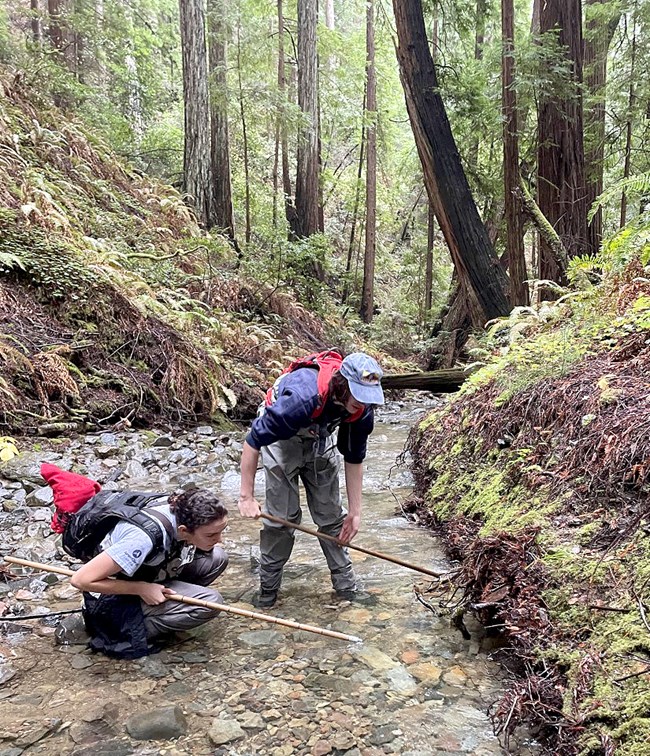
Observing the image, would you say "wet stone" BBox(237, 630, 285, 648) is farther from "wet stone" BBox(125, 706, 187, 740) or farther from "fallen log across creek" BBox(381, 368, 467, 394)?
"fallen log across creek" BBox(381, 368, 467, 394)

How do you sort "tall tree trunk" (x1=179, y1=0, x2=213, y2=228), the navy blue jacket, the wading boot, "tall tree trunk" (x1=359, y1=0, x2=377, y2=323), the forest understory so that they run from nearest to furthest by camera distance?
the navy blue jacket → the wading boot → the forest understory → "tall tree trunk" (x1=179, y1=0, x2=213, y2=228) → "tall tree trunk" (x1=359, y1=0, x2=377, y2=323)

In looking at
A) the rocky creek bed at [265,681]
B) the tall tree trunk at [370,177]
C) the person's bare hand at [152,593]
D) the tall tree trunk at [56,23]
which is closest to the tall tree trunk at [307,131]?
the tall tree trunk at [370,177]

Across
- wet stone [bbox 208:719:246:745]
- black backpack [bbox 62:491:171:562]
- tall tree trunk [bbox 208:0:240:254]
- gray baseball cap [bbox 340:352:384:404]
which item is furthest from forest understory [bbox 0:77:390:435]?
wet stone [bbox 208:719:246:745]

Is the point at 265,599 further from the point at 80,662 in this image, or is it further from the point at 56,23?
the point at 56,23

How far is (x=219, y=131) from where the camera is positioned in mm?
14219

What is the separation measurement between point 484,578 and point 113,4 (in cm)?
1669

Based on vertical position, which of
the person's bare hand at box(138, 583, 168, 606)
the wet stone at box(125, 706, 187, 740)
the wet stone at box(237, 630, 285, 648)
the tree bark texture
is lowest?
the wet stone at box(237, 630, 285, 648)

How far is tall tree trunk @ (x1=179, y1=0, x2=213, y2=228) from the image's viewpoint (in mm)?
13047

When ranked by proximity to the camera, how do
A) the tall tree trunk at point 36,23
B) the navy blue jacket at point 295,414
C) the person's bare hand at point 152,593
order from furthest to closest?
1. the tall tree trunk at point 36,23
2. the navy blue jacket at point 295,414
3. the person's bare hand at point 152,593

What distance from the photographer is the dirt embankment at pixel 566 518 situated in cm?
242

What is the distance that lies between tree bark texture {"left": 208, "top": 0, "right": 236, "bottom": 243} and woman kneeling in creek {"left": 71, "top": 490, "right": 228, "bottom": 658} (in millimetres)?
11704

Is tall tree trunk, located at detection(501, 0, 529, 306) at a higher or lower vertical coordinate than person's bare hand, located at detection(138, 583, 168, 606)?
higher

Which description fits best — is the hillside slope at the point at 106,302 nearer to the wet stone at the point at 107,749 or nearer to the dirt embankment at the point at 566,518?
the dirt embankment at the point at 566,518

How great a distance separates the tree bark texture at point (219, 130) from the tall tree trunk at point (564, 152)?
750cm
